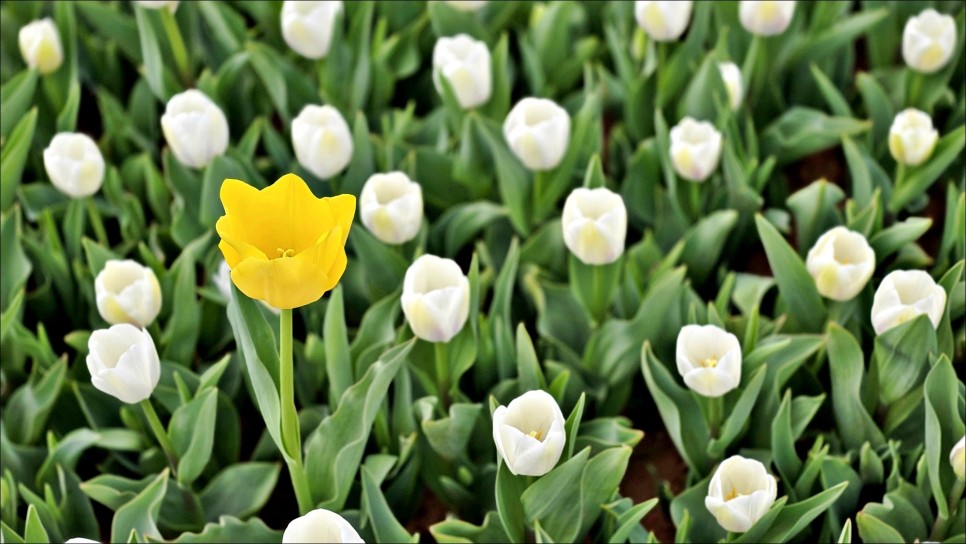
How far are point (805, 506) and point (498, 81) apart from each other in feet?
2.10

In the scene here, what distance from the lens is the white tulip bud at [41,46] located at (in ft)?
4.65

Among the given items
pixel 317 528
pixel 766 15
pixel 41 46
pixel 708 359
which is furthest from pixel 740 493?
pixel 41 46

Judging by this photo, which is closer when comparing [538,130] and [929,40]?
[538,130]

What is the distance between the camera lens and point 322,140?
1.25 m

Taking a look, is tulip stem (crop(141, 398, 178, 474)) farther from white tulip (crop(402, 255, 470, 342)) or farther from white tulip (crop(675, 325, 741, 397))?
white tulip (crop(675, 325, 741, 397))

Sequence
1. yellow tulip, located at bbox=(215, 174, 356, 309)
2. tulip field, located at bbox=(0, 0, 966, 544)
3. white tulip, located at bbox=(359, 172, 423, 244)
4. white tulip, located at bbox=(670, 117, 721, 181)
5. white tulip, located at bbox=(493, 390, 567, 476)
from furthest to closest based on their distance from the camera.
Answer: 1. white tulip, located at bbox=(670, 117, 721, 181)
2. white tulip, located at bbox=(359, 172, 423, 244)
3. tulip field, located at bbox=(0, 0, 966, 544)
4. white tulip, located at bbox=(493, 390, 567, 476)
5. yellow tulip, located at bbox=(215, 174, 356, 309)

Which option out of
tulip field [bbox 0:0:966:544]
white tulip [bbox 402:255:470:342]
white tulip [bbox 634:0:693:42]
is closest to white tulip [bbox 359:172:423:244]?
tulip field [bbox 0:0:966:544]

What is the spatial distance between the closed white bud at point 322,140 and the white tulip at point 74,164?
21cm

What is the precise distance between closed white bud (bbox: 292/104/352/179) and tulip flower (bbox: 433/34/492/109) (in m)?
0.15

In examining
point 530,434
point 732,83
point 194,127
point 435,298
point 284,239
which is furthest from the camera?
point 732,83

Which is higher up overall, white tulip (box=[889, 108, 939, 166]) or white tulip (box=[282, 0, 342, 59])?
white tulip (box=[282, 0, 342, 59])

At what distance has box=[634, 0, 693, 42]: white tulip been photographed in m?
1.36

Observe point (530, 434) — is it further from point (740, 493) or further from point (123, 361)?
point (123, 361)

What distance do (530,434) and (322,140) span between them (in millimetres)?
451
